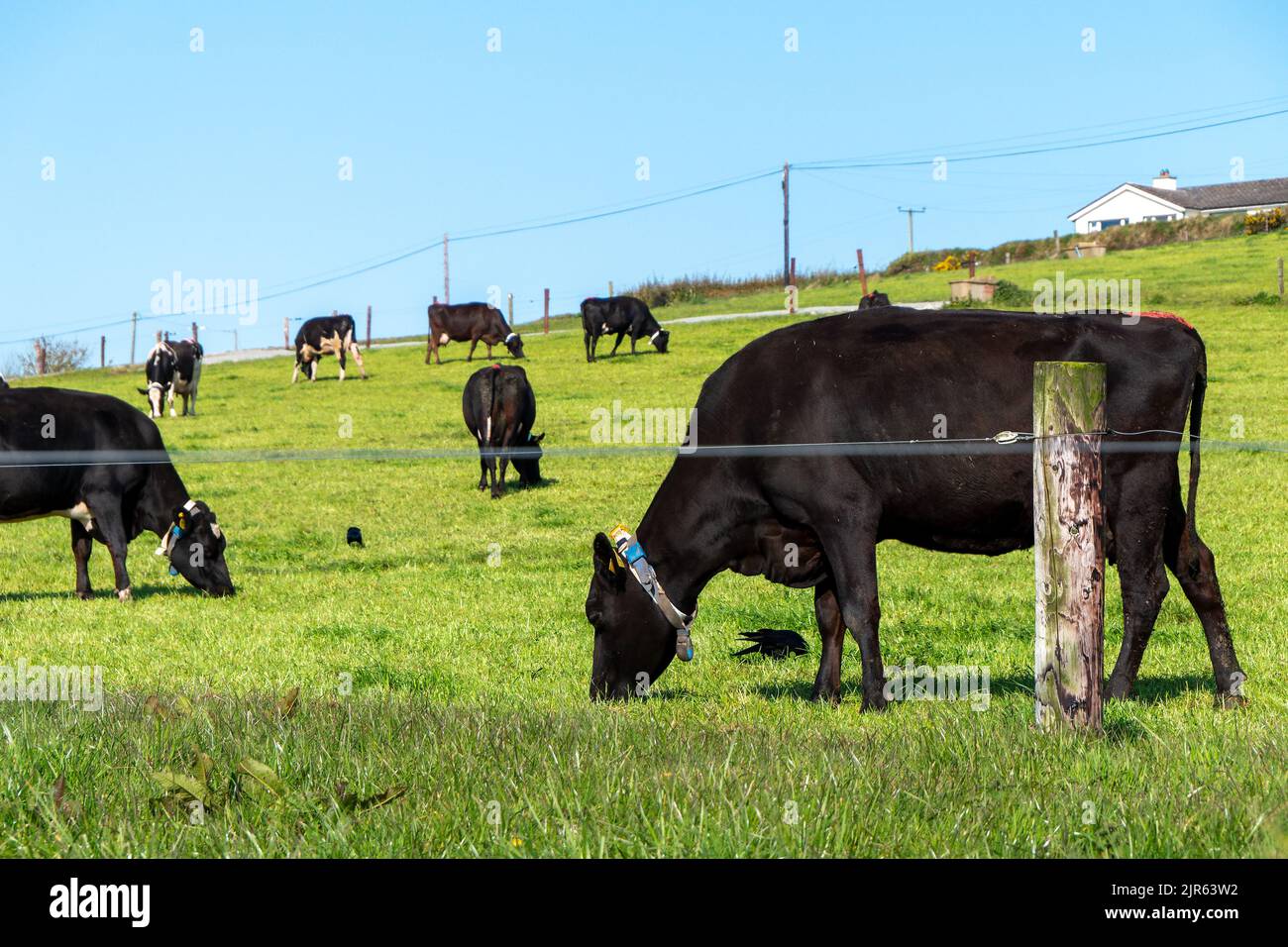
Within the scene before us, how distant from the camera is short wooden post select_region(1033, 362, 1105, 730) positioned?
17.2ft

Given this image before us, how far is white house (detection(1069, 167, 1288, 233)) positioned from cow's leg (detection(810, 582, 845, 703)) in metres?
95.7

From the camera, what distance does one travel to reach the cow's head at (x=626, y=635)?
25.2ft

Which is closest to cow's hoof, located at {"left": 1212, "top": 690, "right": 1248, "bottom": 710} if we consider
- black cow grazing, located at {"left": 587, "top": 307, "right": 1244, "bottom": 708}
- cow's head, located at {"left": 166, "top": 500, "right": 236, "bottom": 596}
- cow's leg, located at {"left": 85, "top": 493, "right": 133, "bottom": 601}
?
black cow grazing, located at {"left": 587, "top": 307, "right": 1244, "bottom": 708}

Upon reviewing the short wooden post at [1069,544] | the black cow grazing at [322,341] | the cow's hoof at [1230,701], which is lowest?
the cow's hoof at [1230,701]

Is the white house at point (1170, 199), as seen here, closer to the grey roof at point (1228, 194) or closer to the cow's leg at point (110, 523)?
the grey roof at point (1228, 194)

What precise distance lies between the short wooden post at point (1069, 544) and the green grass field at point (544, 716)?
0.23m

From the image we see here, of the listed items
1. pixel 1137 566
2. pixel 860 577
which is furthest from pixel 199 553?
pixel 1137 566

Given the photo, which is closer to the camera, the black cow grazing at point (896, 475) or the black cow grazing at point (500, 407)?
the black cow grazing at point (896, 475)

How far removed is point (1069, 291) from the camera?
4288 cm

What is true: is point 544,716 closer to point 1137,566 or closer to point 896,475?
point 896,475

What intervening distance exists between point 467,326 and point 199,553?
30.5m

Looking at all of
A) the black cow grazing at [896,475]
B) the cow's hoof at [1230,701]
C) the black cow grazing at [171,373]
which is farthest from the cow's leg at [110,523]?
the black cow grazing at [171,373]

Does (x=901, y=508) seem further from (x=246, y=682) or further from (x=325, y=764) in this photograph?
(x=246, y=682)

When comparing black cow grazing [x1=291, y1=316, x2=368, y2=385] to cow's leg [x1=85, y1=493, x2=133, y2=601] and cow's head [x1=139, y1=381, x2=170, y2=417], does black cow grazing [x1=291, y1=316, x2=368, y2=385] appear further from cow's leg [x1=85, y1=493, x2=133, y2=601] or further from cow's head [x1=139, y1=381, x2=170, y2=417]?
cow's leg [x1=85, y1=493, x2=133, y2=601]
